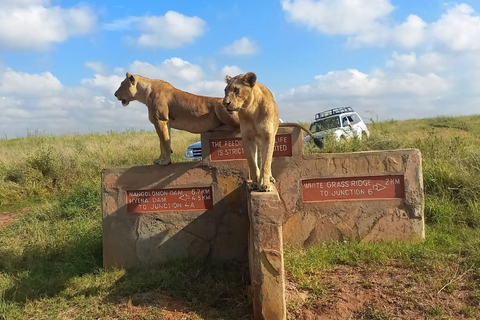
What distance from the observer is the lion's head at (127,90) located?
557 cm

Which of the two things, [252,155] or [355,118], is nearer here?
[252,155]

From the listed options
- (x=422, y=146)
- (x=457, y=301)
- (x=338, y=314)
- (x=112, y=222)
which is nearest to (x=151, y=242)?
(x=112, y=222)

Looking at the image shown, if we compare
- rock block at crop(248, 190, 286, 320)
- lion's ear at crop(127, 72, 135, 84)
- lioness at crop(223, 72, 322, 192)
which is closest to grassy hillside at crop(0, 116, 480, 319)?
rock block at crop(248, 190, 286, 320)

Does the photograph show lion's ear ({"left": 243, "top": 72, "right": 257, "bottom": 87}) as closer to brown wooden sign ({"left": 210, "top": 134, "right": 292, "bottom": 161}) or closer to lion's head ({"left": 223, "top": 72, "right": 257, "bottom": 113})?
lion's head ({"left": 223, "top": 72, "right": 257, "bottom": 113})

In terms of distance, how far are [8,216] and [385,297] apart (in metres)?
7.81

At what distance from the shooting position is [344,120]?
46.2 feet

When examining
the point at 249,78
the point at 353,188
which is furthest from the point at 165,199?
the point at 353,188

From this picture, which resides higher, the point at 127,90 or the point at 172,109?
the point at 127,90

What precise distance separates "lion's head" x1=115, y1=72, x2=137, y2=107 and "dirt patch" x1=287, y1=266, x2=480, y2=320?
3301 mm

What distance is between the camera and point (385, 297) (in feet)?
13.9

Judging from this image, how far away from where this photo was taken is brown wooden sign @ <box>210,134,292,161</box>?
559 centimetres

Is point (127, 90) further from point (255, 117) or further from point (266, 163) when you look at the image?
point (266, 163)

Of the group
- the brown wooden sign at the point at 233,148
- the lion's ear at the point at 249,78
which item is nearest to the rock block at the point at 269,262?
the lion's ear at the point at 249,78

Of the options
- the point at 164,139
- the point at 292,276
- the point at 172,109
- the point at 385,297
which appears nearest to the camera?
the point at 385,297
